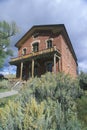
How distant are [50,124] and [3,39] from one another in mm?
20077

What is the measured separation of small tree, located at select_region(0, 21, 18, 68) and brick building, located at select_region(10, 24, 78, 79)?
201 inches

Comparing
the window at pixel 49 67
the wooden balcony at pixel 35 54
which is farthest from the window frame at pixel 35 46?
the window at pixel 49 67

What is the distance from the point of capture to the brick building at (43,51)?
2869 cm

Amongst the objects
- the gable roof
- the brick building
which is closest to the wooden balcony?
the brick building

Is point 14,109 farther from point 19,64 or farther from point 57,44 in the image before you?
point 19,64

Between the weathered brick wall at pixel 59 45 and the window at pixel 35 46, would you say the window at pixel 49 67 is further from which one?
the window at pixel 35 46

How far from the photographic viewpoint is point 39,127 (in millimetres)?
4234

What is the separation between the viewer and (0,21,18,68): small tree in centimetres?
2349

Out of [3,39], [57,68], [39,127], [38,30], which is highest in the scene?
[38,30]

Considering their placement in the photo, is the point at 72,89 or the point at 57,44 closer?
the point at 72,89

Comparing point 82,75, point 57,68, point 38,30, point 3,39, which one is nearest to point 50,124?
point 82,75

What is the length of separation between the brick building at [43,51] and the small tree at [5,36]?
5102mm

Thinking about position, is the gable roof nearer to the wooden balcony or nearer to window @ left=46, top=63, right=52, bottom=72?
the wooden balcony

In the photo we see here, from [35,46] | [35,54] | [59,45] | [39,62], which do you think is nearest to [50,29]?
[59,45]
